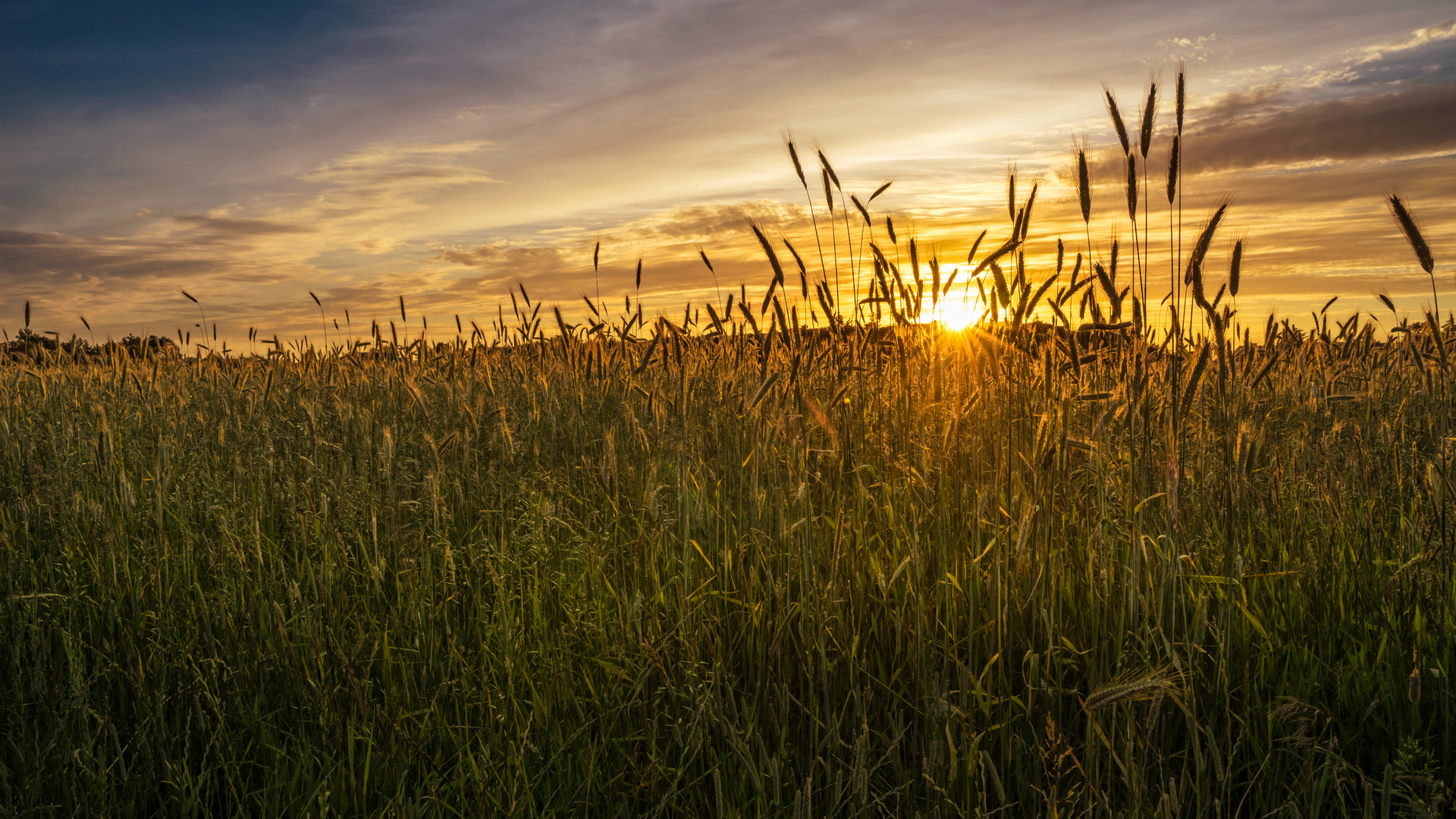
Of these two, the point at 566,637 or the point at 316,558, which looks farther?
the point at 316,558

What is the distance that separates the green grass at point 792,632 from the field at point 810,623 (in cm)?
2

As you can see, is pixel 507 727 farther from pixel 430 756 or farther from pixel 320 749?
pixel 320 749

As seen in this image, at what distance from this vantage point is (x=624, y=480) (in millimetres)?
3609

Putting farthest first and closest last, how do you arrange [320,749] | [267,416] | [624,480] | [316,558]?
[267,416]
[624,480]
[316,558]
[320,749]

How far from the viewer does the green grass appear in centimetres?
171

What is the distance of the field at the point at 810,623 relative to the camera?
171 centimetres

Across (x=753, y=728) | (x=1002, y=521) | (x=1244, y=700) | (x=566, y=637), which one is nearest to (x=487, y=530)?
(x=566, y=637)

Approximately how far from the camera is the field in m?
1.71

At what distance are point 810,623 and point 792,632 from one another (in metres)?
0.13

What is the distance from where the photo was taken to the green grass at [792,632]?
171cm

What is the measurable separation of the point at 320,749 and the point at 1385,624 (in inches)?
123

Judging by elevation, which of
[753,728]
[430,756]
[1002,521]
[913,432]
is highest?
[913,432]

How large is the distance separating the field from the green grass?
2cm

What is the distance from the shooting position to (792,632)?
207cm
